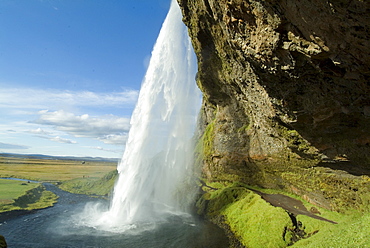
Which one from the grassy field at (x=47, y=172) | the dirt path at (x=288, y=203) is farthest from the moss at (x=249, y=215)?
the grassy field at (x=47, y=172)

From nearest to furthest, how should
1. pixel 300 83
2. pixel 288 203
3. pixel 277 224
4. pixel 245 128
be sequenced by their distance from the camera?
pixel 300 83, pixel 277 224, pixel 288 203, pixel 245 128

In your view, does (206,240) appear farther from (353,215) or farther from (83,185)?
(83,185)

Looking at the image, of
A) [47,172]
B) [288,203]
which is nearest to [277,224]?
[288,203]

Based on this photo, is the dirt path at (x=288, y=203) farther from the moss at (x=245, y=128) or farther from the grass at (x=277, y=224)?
the moss at (x=245, y=128)

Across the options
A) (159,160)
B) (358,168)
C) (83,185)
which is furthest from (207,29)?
(83,185)

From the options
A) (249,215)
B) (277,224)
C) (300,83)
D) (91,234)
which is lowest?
(91,234)

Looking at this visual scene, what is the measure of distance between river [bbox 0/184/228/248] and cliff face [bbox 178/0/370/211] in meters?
12.2

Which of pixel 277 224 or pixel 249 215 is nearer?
→ pixel 277 224

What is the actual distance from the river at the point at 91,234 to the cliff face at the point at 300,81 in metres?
12.2

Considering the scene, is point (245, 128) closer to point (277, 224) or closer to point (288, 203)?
point (288, 203)

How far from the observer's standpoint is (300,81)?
15188mm

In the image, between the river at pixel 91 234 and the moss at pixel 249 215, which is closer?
the river at pixel 91 234

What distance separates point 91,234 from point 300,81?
24118mm

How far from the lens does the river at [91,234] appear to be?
64.2 feet
